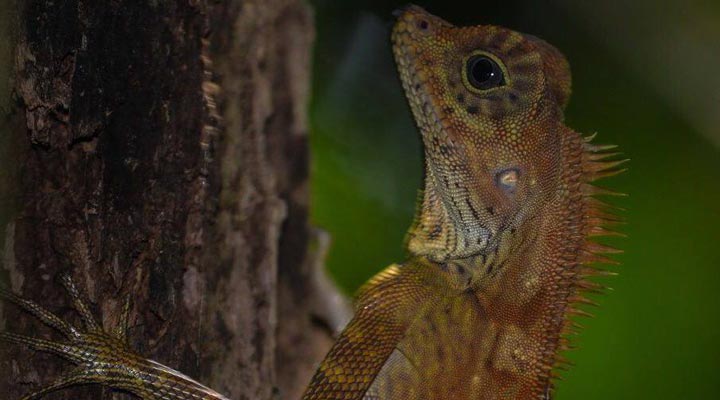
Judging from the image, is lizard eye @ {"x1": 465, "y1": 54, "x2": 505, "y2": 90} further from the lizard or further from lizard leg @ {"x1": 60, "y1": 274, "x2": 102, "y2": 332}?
lizard leg @ {"x1": 60, "y1": 274, "x2": 102, "y2": 332}

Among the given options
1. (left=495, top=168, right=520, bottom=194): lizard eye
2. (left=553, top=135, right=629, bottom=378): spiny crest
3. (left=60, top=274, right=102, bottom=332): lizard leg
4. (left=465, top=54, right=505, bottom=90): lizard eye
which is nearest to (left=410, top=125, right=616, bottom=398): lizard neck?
(left=553, top=135, right=629, bottom=378): spiny crest

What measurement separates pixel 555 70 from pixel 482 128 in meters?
0.46

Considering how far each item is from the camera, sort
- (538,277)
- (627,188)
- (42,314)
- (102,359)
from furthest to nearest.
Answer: (627,188) < (538,277) < (102,359) < (42,314)

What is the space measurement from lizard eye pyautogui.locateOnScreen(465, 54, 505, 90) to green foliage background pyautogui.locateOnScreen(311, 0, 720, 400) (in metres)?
1.39

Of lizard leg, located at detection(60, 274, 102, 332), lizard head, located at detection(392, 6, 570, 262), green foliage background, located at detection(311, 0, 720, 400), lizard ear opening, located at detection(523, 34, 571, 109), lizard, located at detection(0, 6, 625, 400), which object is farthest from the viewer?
green foliage background, located at detection(311, 0, 720, 400)

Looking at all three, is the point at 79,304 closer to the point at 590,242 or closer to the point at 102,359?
the point at 102,359

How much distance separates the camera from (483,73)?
2902 mm

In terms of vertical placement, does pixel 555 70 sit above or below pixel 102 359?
above

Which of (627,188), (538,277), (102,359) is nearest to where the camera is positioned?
(102,359)

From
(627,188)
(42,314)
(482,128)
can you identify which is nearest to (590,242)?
(482,128)

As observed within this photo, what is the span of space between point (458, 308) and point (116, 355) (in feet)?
4.43

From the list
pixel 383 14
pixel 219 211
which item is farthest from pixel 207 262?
pixel 383 14

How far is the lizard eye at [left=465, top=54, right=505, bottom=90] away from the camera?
2895 mm

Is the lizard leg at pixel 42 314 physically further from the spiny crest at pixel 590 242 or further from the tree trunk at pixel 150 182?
the spiny crest at pixel 590 242
